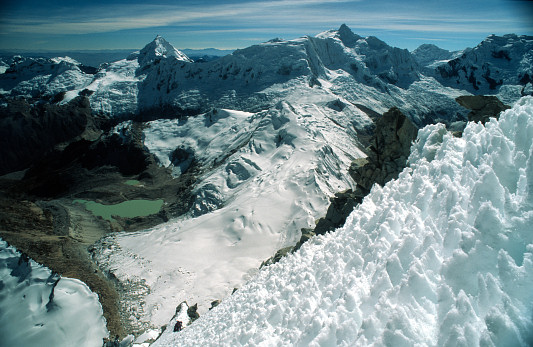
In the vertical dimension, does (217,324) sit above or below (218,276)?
above

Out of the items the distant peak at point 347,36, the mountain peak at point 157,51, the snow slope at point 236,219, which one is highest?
the distant peak at point 347,36

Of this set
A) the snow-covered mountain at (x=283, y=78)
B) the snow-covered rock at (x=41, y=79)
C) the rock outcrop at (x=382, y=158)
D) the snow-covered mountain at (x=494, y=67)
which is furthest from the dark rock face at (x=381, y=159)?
the snow-covered mountain at (x=494, y=67)

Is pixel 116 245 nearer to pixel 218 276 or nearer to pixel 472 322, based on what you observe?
pixel 218 276

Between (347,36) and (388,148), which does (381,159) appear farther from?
(347,36)

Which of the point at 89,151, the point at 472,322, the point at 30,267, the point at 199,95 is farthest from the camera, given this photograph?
the point at 199,95

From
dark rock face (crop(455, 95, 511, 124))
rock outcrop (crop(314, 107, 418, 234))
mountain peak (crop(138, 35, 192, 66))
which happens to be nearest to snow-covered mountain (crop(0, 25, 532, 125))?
mountain peak (crop(138, 35, 192, 66))

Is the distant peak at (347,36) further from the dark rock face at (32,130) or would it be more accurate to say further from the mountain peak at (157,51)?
the dark rock face at (32,130)

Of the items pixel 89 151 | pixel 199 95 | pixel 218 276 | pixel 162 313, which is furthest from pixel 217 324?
pixel 199 95

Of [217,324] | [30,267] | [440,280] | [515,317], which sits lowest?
[30,267]

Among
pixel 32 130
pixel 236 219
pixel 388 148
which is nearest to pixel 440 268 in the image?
pixel 388 148
